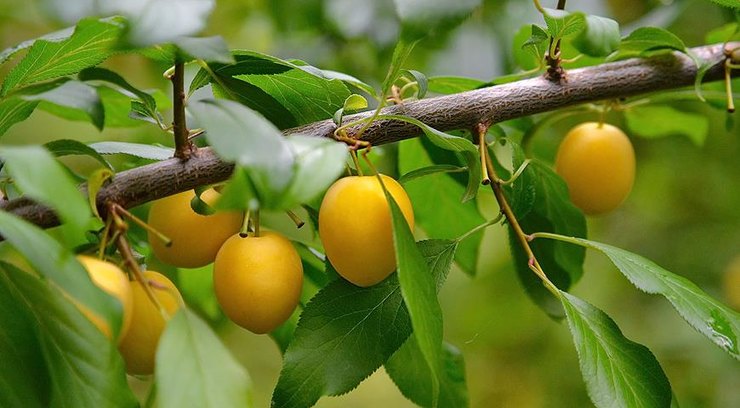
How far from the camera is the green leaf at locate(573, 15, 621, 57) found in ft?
1.55

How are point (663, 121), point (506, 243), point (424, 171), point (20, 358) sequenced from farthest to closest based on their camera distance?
1. point (506, 243)
2. point (663, 121)
3. point (424, 171)
4. point (20, 358)

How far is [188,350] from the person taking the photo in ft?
1.17

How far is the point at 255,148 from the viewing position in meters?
0.33

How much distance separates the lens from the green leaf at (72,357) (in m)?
0.39

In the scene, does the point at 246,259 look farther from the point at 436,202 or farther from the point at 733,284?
the point at 733,284

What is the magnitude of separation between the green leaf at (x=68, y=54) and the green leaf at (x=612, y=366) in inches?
11.9

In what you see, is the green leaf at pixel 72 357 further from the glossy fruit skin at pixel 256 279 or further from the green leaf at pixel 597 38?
the green leaf at pixel 597 38

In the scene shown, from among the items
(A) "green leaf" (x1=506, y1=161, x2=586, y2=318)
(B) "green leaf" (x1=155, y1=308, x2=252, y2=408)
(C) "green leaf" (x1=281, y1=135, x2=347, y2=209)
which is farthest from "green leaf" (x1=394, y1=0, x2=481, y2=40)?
(A) "green leaf" (x1=506, y1=161, x2=586, y2=318)

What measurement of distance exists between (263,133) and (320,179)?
1.2 inches

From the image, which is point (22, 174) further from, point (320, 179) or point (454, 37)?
point (454, 37)

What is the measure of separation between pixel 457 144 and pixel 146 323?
0.61 feet

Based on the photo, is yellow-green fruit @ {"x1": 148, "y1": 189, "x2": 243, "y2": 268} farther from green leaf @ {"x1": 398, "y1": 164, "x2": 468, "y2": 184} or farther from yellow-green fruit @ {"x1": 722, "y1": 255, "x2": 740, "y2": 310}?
yellow-green fruit @ {"x1": 722, "y1": 255, "x2": 740, "y2": 310}

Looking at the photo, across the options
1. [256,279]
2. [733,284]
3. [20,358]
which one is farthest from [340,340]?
[733,284]

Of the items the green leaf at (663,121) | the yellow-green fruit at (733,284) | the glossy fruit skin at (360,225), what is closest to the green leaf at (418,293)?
the glossy fruit skin at (360,225)
